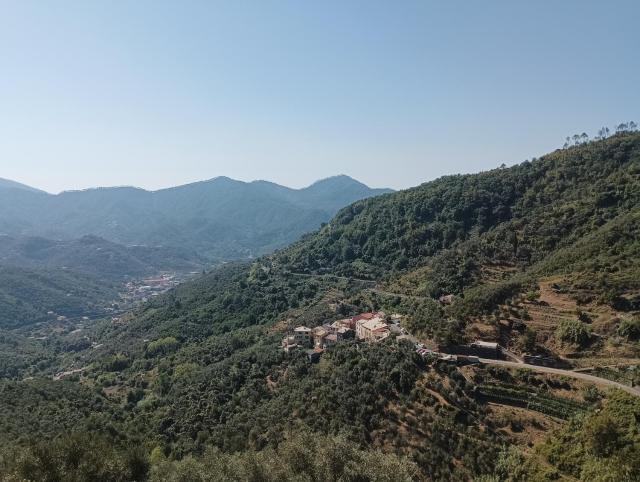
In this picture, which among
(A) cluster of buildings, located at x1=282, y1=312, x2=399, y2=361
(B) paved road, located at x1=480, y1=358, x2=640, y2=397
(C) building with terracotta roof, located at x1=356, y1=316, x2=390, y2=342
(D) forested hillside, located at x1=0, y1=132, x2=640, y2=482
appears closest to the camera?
(D) forested hillside, located at x1=0, y1=132, x2=640, y2=482

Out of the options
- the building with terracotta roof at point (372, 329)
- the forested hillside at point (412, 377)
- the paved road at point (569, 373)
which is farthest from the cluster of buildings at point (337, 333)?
the paved road at point (569, 373)

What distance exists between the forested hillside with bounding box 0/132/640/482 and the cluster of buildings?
8.47 feet

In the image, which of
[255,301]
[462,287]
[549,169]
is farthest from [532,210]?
[255,301]

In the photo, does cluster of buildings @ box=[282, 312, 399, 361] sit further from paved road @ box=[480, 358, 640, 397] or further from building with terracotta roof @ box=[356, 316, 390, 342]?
paved road @ box=[480, 358, 640, 397]

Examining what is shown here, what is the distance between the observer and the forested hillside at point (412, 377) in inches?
1251

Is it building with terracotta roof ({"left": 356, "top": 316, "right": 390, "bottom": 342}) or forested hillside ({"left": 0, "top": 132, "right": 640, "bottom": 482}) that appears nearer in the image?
forested hillside ({"left": 0, "top": 132, "right": 640, "bottom": 482})

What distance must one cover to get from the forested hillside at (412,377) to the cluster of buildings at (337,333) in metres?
2.58

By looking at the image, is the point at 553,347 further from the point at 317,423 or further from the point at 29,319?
the point at 29,319

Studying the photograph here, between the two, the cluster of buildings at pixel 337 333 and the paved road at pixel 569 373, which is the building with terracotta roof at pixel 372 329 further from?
the paved road at pixel 569 373

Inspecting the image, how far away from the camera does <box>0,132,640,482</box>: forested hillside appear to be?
104 ft

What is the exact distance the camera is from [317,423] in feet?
136

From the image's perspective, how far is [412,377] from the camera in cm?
4312

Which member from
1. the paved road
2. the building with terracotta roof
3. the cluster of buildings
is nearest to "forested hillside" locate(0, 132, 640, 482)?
the paved road

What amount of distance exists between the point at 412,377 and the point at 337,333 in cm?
1922
